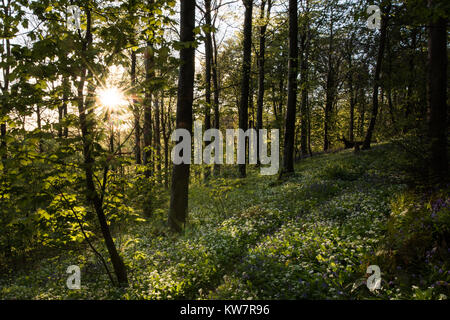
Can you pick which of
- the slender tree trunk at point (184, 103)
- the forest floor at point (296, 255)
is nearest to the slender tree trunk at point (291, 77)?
the forest floor at point (296, 255)

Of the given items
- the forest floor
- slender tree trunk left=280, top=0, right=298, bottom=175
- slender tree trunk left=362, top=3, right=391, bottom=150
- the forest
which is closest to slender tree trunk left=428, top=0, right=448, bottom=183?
the forest

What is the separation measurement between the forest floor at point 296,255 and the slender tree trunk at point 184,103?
70cm

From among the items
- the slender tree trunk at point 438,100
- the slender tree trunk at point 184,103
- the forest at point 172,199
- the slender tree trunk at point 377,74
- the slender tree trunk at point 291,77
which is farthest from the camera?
the slender tree trunk at point 377,74

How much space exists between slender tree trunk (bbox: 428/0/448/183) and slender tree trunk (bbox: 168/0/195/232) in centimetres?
696

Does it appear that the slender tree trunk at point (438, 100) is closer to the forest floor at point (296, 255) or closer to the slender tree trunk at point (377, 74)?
the forest floor at point (296, 255)

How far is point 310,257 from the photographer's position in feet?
17.4

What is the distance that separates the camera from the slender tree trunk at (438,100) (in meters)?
6.77

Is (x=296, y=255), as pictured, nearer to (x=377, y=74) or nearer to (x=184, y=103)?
(x=184, y=103)

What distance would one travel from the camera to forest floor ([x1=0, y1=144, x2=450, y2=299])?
422 cm

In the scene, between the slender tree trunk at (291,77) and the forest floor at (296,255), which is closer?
the forest floor at (296,255)

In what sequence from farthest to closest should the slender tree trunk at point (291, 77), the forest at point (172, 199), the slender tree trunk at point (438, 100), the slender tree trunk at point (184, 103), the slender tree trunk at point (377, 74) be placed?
the slender tree trunk at point (377, 74) → the slender tree trunk at point (291, 77) → the slender tree trunk at point (184, 103) → the slender tree trunk at point (438, 100) → the forest at point (172, 199)

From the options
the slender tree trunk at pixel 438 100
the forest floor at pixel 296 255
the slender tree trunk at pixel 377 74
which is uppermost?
the slender tree trunk at pixel 377 74

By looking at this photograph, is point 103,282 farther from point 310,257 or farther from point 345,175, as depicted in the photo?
point 345,175

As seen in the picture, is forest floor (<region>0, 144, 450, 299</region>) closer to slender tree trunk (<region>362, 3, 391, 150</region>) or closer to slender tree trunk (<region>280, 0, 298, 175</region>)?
slender tree trunk (<region>280, 0, 298, 175</region>)
